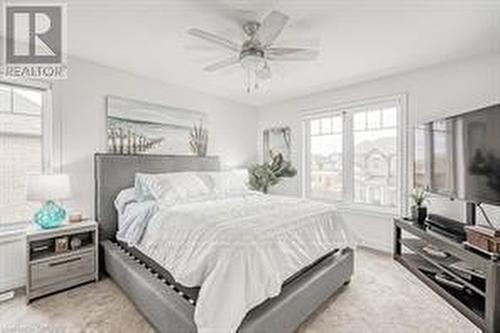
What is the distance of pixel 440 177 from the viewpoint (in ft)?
9.56

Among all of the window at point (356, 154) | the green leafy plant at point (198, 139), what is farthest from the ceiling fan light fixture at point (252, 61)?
the window at point (356, 154)

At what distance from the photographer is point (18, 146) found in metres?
2.81

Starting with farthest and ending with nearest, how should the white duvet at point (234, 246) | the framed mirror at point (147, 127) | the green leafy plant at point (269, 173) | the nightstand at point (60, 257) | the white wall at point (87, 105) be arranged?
the green leafy plant at point (269, 173), the framed mirror at point (147, 127), the white wall at point (87, 105), the nightstand at point (60, 257), the white duvet at point (234, 246)

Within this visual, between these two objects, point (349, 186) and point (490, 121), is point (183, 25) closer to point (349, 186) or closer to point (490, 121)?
point (490, 121)

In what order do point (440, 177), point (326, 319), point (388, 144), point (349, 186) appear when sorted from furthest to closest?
point (349, 186) < point (388, 144) < point (440, 177) < point (326, 319)

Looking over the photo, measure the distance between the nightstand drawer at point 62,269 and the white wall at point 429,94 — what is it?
3.59 metres

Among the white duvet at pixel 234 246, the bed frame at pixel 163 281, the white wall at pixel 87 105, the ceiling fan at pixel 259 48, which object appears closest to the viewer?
the white duvet at pixel 234 246

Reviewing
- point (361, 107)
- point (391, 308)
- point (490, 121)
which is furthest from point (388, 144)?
point (391, 308)

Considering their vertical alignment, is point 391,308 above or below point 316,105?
below

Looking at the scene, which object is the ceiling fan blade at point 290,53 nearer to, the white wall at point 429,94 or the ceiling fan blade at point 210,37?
the ceiling fan blade at point 210,37

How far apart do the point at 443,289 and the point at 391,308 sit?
1.86ft

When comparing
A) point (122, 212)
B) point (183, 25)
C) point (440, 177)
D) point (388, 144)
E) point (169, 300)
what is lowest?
point (169, 300)

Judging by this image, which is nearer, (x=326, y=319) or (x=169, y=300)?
(x=169, y=300)

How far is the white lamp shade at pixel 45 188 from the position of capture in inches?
99.3
